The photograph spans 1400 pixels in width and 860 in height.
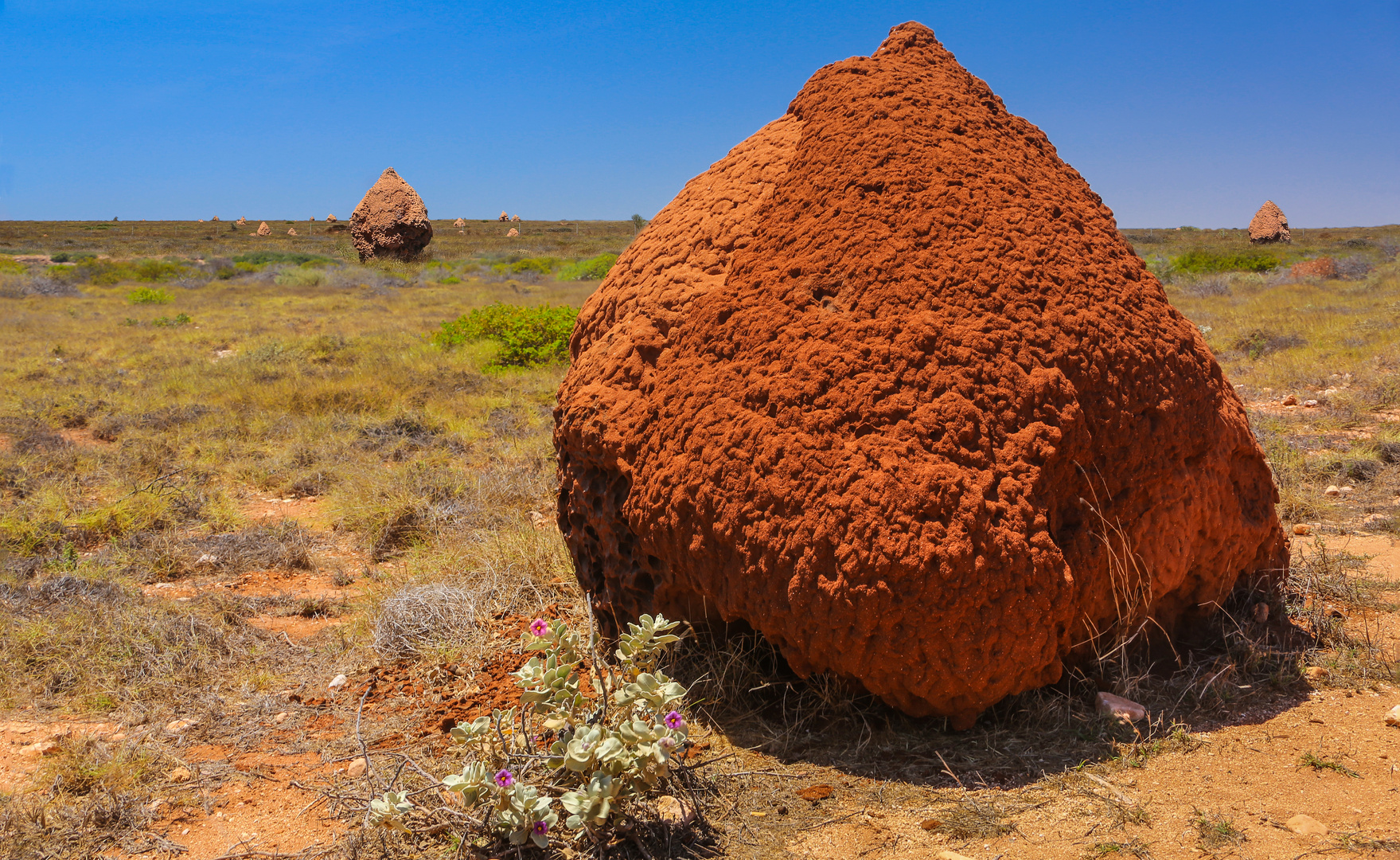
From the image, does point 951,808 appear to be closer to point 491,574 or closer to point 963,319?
point 963,319

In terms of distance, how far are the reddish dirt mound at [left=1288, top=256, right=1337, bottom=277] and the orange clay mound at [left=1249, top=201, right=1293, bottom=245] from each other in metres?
18.0

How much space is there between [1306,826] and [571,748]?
5.32 ft

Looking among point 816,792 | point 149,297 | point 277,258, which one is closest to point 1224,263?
point 816,792

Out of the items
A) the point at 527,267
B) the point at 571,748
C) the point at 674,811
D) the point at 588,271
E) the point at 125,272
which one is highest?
the point at 527,267

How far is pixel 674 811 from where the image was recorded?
219 cm

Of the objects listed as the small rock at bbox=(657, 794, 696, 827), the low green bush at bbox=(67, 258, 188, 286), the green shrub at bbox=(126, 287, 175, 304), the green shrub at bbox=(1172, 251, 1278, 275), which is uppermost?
the green shrub at bbox=(1172, 251, 1278, 275)

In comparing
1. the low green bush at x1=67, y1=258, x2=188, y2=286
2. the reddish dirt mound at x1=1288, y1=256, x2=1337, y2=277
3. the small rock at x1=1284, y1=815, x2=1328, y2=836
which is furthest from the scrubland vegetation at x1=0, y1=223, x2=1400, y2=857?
the low green bush at x1=67, y1=258, x2=188, y2=286

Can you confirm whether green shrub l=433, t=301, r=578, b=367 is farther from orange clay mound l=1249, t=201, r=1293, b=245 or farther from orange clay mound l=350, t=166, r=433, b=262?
orange clay mound l=1249, t=201, r=1293, b=245

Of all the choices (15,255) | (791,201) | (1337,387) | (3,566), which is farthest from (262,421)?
(15,255)

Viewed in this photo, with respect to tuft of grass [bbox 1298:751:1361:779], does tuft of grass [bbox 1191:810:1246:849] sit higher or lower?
lower

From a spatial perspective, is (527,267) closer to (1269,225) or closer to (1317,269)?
(1317,269)

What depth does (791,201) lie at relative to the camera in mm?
2916

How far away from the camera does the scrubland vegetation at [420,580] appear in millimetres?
2256

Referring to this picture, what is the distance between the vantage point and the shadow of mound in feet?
7.50
